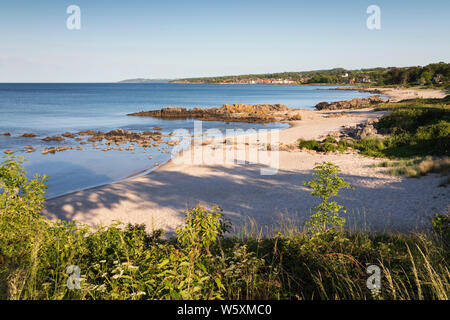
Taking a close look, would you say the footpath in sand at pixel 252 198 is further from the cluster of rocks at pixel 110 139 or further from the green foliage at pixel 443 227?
the cluster of rocks at pixel 110 139

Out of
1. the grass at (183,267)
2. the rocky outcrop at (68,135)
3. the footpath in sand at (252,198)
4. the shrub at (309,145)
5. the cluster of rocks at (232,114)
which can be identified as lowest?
the footpath in sand at (252,198)

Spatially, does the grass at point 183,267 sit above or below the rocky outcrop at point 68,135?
below

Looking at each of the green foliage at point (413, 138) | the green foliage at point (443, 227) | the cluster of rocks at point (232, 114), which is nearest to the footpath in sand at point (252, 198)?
the green foliage at point (443, 227)

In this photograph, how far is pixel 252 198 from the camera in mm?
14531

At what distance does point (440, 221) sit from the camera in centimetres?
816

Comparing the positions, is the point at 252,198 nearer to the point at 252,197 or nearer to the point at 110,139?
the point at 252,197

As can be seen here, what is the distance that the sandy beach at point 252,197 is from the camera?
1178 centimetres

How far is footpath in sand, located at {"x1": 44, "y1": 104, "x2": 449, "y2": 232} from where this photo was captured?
11.8 m

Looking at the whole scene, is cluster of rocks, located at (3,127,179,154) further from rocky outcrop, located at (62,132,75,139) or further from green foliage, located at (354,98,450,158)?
green foliage, located at (354,98,450,158)

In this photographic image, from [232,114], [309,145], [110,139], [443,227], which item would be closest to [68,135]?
[110,139]

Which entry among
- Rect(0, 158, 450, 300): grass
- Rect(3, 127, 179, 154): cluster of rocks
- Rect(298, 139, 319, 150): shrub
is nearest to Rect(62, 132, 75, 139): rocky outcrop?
Rect(3, 127, 179, 154): cluster of rocks
